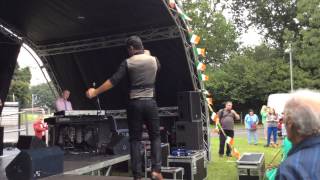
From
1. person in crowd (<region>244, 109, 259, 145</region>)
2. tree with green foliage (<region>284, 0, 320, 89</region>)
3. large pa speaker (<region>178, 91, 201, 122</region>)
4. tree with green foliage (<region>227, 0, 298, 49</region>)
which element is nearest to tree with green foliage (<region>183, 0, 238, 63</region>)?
tree with green foliage (<region>227, 0, 298, 49</region>)

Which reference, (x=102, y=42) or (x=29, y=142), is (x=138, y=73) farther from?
(x=102, y=42)

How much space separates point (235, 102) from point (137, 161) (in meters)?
26.8

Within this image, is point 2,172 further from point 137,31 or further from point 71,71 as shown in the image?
point 71,71

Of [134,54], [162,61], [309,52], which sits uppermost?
[309,52]

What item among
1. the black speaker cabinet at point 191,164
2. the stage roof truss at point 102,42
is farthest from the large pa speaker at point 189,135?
the stage roof truss at point 102,42

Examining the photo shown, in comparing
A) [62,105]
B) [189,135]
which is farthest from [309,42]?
[62,105]

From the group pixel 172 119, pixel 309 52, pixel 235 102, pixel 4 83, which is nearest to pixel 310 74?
pixel 309 52

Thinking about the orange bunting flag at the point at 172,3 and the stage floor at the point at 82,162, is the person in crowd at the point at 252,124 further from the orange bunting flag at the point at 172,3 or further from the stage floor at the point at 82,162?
the stage floor at the point at 82,162

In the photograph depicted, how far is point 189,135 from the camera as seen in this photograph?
9.08 m

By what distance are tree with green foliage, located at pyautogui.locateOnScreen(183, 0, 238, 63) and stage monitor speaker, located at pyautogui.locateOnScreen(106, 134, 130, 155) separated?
27760 millimetres

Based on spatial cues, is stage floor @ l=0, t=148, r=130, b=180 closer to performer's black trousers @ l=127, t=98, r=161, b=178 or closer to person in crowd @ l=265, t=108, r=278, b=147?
performer's black trousers @ l=127, t=98, r=161, b=178

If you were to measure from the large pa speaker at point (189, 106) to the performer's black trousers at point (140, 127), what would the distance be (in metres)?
4.98

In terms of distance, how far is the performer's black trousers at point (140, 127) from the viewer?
407cm

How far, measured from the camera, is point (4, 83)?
10.5 meters
